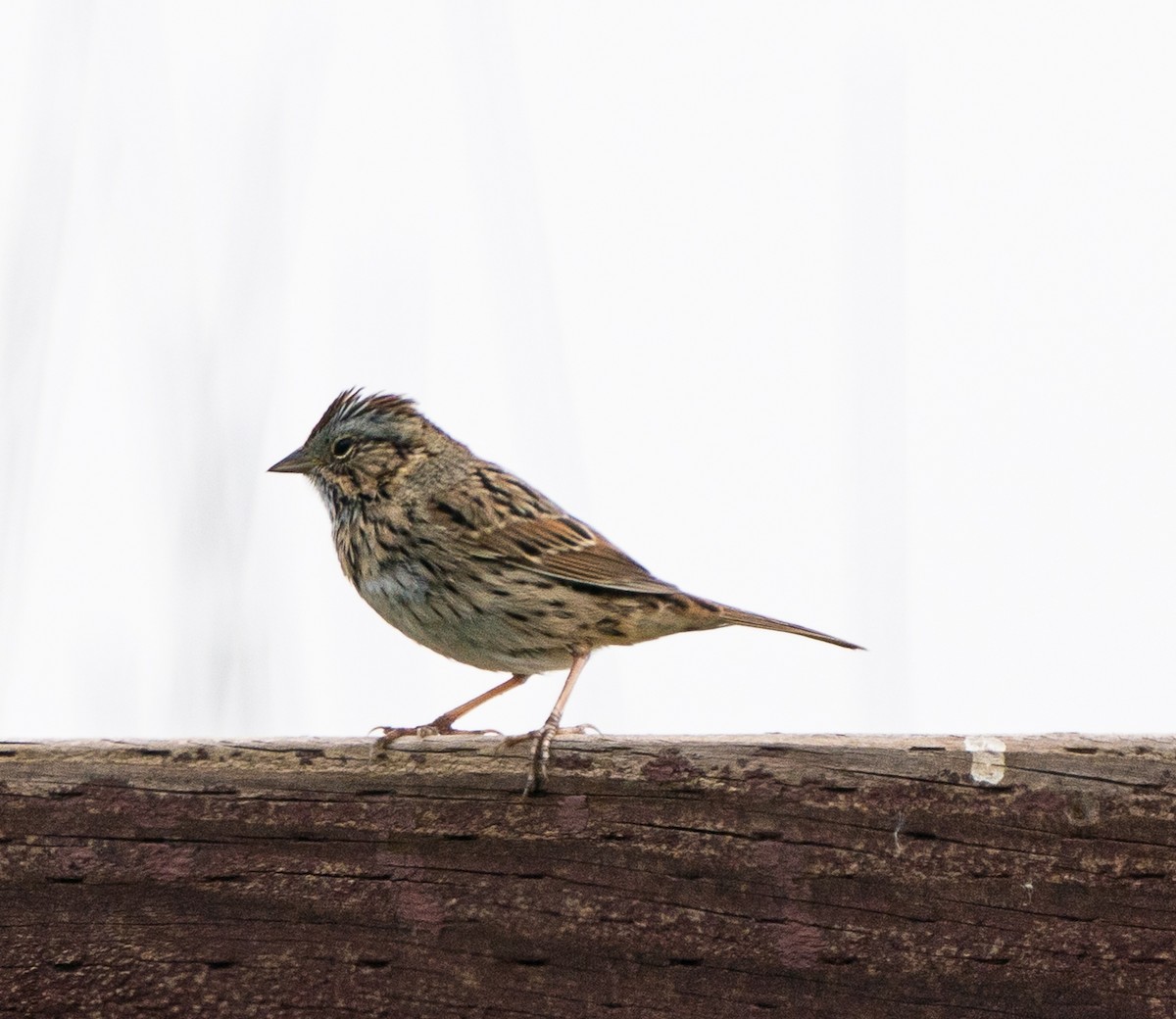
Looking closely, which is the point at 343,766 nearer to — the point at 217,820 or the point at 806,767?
the point at 217,820

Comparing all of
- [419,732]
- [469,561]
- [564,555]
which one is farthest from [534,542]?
[419,732]

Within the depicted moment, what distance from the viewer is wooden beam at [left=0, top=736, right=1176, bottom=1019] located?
162 cm

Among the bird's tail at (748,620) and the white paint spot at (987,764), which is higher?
the bird's tail at (748,620)

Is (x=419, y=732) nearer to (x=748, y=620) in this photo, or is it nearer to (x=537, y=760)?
(x=537, y=760)

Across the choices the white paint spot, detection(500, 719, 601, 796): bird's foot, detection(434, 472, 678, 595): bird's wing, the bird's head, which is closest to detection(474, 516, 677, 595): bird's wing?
detection(434, 472, 678, 595): bird's wing

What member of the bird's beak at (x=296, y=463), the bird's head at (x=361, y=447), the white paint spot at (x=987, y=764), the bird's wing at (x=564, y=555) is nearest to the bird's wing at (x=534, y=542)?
the bird's wing at (x=564, y=555)

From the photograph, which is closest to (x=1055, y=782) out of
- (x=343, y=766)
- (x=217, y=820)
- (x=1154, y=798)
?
(x=1154, y=798)

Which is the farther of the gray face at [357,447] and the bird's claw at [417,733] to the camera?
the gray face at [357,447]

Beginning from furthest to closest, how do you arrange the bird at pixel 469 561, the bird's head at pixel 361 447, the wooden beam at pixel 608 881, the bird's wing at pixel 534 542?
the bird's head at pixel 361 447 → the bird's wing at pixel 534 542 → the bird at pixel 469 561 → the wooden beam at pixel 608 881

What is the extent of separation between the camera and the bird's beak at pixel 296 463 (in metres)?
3.68

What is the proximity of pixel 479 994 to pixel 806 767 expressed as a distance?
442 mm

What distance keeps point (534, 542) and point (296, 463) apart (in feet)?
2.17

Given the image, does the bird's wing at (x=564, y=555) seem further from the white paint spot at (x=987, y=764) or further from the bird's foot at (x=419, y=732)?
the white paint spot at (x=987, y=764)

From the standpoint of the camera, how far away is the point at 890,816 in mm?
1658
